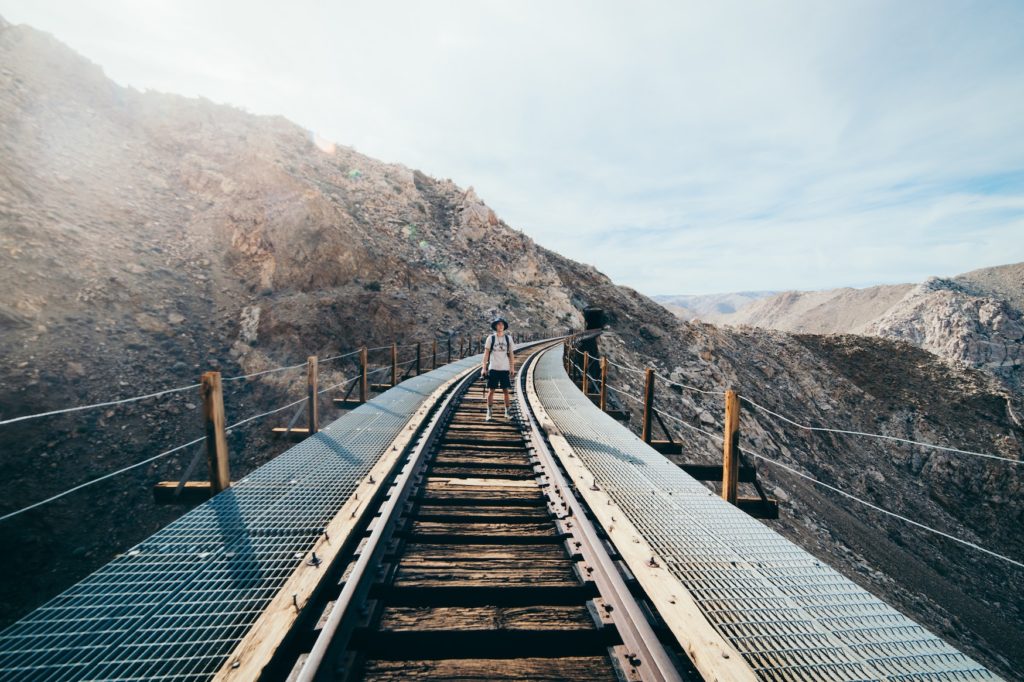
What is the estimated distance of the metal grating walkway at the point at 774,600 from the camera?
1.84 m

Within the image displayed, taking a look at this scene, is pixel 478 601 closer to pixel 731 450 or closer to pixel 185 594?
pixel 185 594

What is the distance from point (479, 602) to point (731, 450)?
144 inches

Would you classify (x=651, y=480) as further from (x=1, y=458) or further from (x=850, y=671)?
(x=1, y=458)

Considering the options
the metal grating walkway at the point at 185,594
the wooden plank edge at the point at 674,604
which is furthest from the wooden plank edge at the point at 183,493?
the wooden plank edge at the point at 674,604

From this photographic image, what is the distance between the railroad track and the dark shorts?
3134 millimetres

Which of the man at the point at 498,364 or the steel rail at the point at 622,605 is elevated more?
the man at the point at 498,364

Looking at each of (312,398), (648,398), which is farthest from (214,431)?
(648,398)

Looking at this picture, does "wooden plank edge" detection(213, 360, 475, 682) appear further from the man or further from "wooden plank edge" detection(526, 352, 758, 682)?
the man

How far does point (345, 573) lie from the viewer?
101 inches

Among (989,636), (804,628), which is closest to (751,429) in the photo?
(989,636)

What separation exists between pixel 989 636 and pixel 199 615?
27.0 m

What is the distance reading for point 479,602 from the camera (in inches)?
101

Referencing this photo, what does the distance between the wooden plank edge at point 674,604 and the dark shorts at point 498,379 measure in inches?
139

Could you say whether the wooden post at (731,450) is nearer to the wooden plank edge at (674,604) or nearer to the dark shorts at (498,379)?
the wooden plank edge at (674,604)
